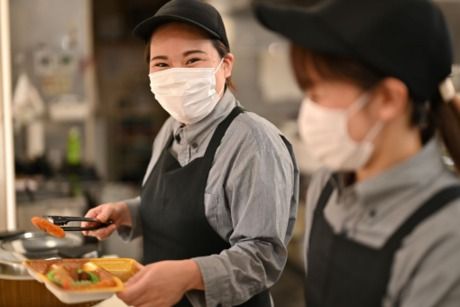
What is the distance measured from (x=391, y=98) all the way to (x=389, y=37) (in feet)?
0.27

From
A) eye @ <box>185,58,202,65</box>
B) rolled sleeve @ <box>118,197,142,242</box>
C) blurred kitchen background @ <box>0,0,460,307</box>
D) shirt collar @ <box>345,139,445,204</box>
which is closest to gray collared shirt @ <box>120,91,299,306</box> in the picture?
eye @ <box>185,58,202,65</box>

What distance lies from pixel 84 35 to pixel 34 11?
29 cm

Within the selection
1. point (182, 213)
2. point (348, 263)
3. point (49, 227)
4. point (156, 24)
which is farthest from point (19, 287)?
point (348, 263)

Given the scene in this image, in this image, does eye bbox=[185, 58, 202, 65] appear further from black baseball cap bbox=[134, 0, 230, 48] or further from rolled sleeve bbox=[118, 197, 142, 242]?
rolled sleeve bbox=[118, 197, 142, 242]

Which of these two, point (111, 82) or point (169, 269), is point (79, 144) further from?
point (169, 269)

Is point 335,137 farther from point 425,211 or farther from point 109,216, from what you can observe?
point 109,216

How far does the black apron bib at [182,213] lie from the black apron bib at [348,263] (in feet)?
1.03

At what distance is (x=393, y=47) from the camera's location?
2.53 ft

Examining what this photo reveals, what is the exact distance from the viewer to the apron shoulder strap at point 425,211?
30.9 inches

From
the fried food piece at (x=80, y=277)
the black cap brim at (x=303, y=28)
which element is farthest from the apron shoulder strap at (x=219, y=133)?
the black cap brim at (x=303, y=28)

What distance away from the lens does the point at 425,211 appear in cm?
79

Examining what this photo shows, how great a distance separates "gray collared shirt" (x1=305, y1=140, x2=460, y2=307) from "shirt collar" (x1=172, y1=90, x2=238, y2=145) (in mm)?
462

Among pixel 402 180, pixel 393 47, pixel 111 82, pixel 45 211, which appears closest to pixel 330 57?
pixel 393 47

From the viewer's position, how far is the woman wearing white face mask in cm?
115
